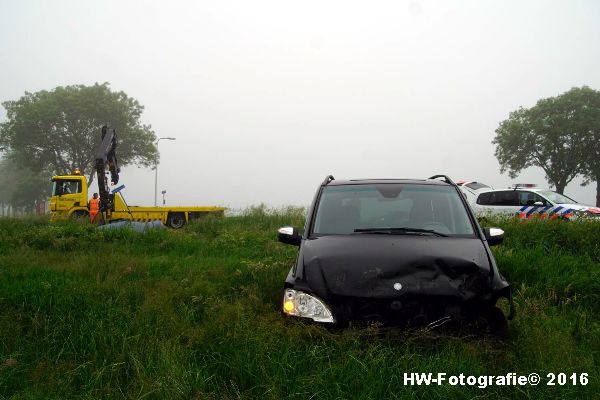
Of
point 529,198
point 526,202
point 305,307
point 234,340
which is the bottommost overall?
point 234,340

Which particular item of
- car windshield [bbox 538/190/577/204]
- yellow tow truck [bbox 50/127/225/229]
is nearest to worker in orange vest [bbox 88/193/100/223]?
yellow tow truck [bbox 50/127/225/229]

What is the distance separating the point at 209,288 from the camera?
5020mm

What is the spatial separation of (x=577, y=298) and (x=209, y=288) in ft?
14.6

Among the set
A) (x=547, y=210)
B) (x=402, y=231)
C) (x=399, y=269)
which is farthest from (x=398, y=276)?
(x=547, y=210)

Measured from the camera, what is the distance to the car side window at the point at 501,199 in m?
14.4

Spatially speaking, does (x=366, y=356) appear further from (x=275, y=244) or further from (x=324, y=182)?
(x=275, y=244)

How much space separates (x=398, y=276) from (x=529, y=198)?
13.4 meters

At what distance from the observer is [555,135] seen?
31.8m

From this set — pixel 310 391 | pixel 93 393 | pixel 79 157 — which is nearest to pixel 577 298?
pixel 310 391

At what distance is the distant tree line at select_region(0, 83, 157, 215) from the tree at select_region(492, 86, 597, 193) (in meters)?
32.0

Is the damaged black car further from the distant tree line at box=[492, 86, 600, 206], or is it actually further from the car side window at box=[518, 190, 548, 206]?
the distant tree line at box=[492, 86, 600, 206]

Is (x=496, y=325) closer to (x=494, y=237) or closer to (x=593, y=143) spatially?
(x=494, y=237)

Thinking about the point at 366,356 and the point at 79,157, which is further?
the point at 79,157

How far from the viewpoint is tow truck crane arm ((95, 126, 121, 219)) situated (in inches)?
605
